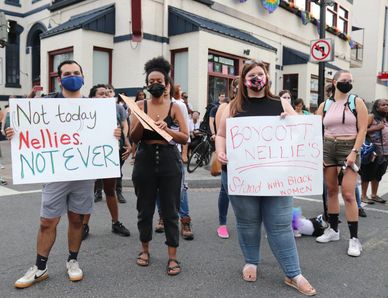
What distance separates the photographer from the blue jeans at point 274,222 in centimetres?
323

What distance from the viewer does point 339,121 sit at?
4328 millimetres

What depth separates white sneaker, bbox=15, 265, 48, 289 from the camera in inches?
127

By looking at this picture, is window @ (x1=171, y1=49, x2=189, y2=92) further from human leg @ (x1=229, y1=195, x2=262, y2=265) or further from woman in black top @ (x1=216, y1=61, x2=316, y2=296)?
human leg @ (x1=229, y1=195, x2=262, y2=265)

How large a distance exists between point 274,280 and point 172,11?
10.2m

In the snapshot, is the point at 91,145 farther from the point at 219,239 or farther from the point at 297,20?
the point at 297,20

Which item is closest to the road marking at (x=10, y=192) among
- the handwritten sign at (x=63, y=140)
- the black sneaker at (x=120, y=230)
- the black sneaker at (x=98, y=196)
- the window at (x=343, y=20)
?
the black sneaker at (x=98, y=196)

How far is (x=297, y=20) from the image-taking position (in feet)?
60.3

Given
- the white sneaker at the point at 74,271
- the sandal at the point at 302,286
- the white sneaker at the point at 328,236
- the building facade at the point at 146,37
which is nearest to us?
the sandal at the point at 302,286

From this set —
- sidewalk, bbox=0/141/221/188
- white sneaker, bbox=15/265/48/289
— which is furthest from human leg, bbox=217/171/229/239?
sidewalk, bbox=0/141/221/188

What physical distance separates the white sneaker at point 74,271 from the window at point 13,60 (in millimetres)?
15931

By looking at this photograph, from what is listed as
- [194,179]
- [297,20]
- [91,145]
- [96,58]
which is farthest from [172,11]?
[91,145]

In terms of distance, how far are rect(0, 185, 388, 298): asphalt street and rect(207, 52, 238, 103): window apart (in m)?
7.90

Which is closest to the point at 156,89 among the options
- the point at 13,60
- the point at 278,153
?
the point at 278,153

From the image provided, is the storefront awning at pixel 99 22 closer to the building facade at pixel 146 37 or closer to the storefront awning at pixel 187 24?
the building facade at pixel 146 37
